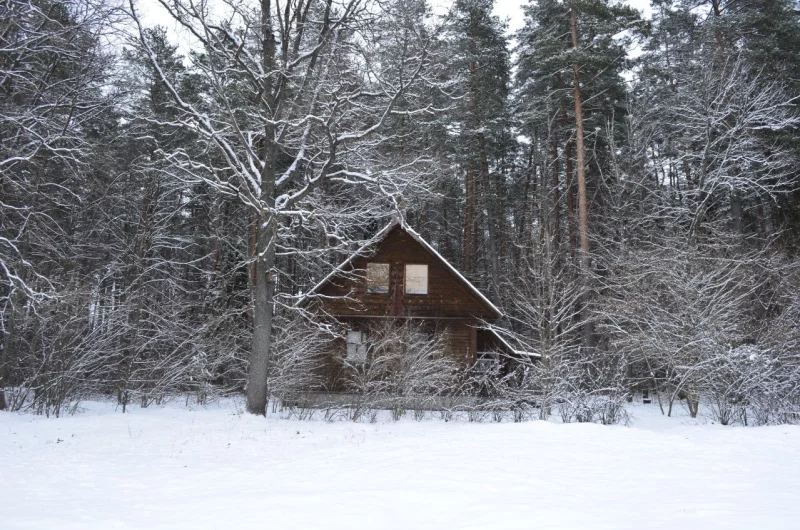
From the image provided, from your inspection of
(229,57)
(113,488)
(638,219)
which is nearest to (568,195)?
(638,219)

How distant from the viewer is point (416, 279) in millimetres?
21500

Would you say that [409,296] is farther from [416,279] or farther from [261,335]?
[261,335]

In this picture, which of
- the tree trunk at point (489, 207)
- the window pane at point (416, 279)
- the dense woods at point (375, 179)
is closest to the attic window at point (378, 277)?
the window pane at point (416, 279)

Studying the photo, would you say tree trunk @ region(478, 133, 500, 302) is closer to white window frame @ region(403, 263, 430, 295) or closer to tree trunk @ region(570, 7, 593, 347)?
tree trunk @ region(570, 7, 593, 347)

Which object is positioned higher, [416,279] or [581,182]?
[581,182]

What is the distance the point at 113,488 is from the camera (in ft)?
19.4

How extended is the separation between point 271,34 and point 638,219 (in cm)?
1492

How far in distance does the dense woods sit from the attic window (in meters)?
2.01

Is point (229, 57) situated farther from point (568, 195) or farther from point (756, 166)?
point (756, 166)

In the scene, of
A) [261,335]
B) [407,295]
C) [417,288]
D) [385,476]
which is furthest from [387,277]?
[385,476]

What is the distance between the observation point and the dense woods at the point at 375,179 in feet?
40.7

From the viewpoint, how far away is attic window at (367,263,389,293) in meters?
21.3

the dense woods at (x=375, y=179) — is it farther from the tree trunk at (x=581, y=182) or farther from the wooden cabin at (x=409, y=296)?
the wooden cabin at (x=409, y=296)

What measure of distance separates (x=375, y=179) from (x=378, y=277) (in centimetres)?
913
